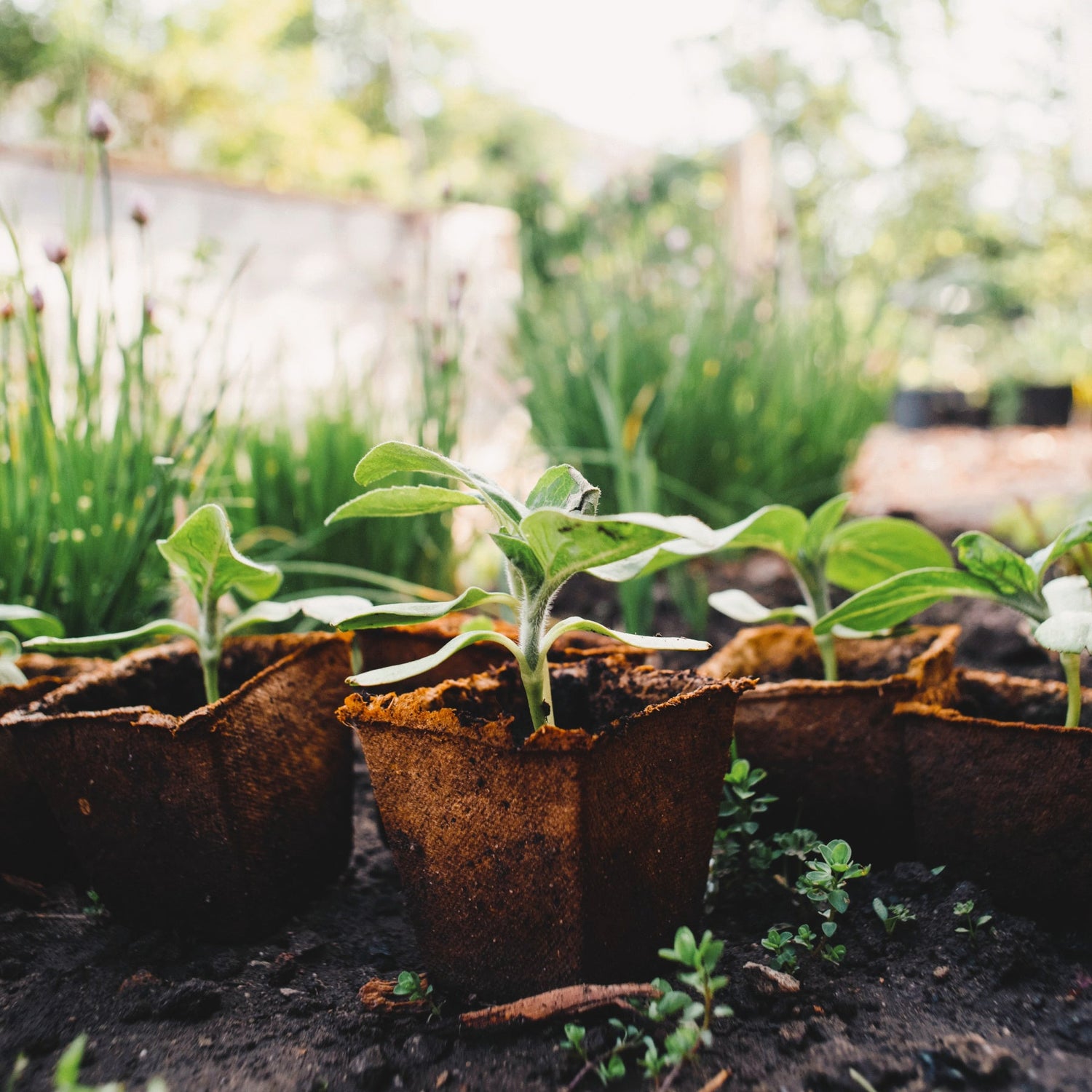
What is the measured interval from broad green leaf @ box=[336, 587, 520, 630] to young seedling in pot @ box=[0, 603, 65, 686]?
0.46m

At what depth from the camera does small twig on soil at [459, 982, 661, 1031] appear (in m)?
0.65

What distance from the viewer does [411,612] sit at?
644mm

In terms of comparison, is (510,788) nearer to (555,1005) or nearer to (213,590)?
(555,1005)

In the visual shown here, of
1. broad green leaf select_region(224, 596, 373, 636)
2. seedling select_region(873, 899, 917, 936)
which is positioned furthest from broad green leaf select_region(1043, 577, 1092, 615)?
broad green leaf select_region(224, 596, 373, 636)

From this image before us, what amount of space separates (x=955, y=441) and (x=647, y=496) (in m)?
5.35

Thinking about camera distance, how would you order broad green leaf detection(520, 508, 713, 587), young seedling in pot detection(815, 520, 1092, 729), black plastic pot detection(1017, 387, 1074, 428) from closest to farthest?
broad green leaf detection(520, 508, 713, 587) < young seedling in pot detection(815, 520, 1092, 729) < black plastic pot detection(1017, 387, 1074, 428)

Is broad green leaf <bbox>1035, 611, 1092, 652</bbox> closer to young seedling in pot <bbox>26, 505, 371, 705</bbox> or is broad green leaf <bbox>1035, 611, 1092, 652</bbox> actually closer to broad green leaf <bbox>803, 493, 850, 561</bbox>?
broad green leaf <bbox>803, 493, 850, 561</bbox>

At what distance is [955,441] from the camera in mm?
Answer: 6043

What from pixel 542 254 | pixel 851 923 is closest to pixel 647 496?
pixel 851 923

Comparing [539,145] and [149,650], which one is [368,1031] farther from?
[539,145]

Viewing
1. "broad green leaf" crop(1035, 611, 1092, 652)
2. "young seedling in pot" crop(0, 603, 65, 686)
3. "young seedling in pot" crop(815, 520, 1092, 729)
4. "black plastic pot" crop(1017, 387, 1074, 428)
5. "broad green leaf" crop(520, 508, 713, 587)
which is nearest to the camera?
"broad green leaf" crop(520, 508, 713, 587)

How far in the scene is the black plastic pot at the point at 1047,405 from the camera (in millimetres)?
6594

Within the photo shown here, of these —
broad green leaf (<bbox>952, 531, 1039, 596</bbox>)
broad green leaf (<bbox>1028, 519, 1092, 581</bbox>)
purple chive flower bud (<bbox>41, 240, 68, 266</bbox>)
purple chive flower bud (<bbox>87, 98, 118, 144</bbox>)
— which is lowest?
broad green leaf (<bbox>952, 531, 1039, 596</bbox>)

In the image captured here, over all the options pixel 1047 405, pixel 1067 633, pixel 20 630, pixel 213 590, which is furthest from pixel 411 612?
pixel 1047 405
